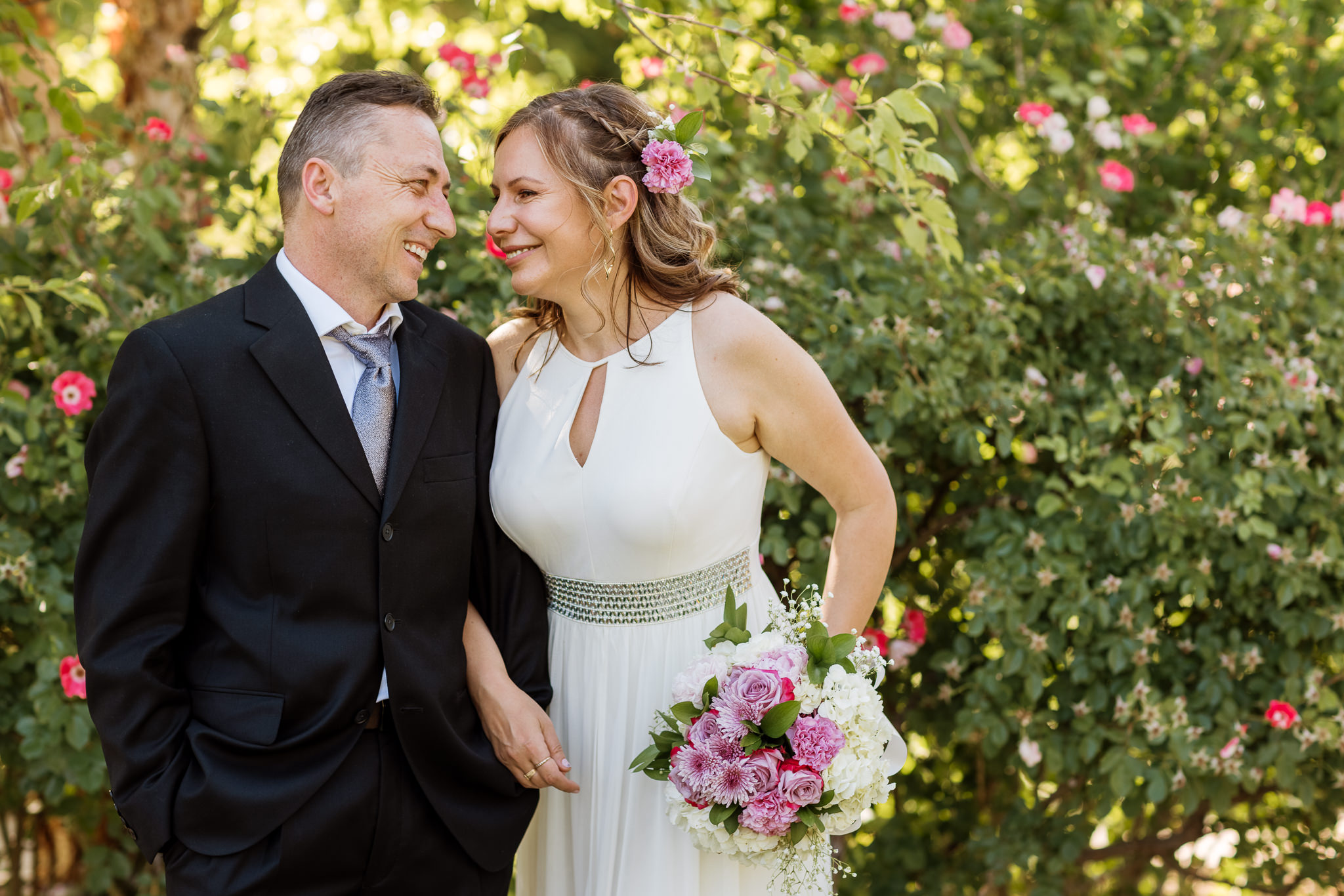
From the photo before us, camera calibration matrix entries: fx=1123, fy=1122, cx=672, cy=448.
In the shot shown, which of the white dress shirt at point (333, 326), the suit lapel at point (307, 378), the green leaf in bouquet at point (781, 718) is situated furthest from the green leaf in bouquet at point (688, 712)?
the suit lapel at point (307, 378)

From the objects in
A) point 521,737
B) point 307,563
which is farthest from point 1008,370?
point 307,563

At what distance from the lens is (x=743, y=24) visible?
12.0 feet

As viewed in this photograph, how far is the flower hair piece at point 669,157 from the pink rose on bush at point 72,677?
1.89m

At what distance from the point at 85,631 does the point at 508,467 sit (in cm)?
84

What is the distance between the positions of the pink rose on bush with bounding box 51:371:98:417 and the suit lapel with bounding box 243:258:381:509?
1.20m

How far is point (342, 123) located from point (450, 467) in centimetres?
68

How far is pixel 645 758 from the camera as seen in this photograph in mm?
2148

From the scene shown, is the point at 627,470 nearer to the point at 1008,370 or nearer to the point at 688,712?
the point at 688,712

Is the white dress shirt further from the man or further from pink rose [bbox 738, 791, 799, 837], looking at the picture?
pink rose [bbox 738, 791, 799, 837]

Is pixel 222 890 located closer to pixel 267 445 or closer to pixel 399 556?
pixel 399 556

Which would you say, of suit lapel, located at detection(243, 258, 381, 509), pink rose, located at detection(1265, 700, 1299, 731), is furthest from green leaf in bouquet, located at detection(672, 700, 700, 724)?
pink rose, located at detection(1265, 700, 1299, 731)

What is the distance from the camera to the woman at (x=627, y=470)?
2.30 metres

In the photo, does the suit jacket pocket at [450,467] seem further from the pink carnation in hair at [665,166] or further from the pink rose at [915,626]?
the pink rose at [915,626]

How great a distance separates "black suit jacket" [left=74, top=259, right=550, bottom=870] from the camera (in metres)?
1.91
